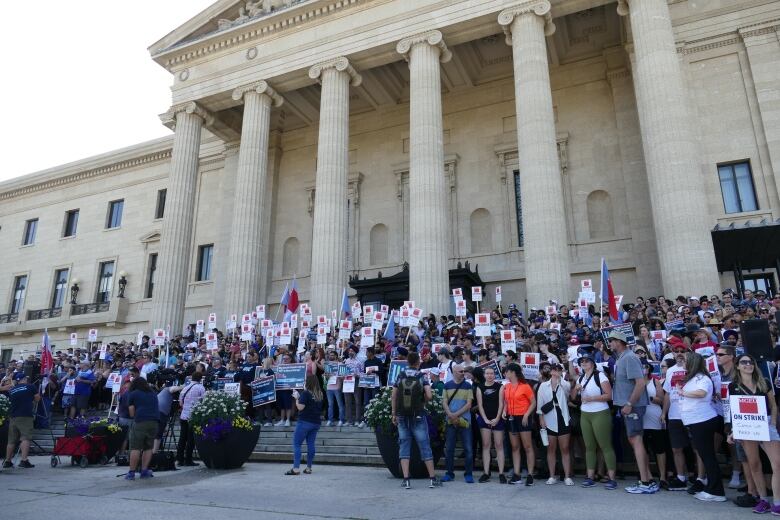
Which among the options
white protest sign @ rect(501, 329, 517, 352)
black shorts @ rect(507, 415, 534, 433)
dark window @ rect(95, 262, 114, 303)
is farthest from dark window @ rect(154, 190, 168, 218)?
black shorts @ rect(507, 415, 534, 433)

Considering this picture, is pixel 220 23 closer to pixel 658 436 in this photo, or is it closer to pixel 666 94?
pixel 666 94

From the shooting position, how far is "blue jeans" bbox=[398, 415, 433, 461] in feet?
28.4

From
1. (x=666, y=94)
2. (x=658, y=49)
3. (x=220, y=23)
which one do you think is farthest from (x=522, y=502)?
(x=220, y=23)

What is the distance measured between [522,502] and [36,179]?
4784 cm

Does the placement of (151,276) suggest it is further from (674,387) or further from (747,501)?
(747,501)

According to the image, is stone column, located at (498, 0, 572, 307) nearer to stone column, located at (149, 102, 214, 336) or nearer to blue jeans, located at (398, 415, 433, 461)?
blue jeans, located at (398, 415, 433, 461)

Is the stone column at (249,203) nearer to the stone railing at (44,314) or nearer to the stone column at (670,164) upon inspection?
the stone column at (670,164)

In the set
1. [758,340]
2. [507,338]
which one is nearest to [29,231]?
[507,338]

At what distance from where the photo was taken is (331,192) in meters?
24.7

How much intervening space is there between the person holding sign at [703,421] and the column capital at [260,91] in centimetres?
2507

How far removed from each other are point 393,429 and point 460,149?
22179mm

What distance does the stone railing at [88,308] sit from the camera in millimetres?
37375

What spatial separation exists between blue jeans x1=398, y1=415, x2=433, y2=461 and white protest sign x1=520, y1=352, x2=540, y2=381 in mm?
2425

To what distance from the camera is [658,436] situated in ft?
27.3
